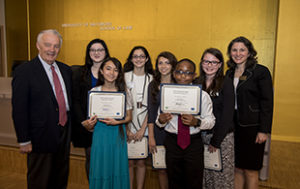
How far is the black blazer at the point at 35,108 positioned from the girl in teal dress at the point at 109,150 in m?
0.32

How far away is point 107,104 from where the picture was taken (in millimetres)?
1975

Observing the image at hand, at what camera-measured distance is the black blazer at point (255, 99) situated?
206 centimetres

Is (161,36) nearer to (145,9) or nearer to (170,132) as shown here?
(145,9)

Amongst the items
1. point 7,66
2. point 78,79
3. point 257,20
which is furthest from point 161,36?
point 7,66

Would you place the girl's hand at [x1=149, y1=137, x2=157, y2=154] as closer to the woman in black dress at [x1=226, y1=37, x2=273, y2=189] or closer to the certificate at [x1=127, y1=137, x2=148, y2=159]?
the certificate at [x1=127, y1=137, x2=148, y2=159]

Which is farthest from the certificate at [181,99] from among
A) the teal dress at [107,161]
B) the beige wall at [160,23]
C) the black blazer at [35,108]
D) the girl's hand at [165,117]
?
the beige wall at [160,23]

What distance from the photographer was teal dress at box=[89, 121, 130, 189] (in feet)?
6.63

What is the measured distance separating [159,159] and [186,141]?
0.45 metres

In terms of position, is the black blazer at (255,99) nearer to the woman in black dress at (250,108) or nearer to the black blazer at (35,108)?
the woman in black dress at (250,108)

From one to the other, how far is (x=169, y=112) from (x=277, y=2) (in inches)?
146

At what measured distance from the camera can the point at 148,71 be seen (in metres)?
2.59

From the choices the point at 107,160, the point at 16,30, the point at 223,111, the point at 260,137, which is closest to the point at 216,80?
the point at 223,111

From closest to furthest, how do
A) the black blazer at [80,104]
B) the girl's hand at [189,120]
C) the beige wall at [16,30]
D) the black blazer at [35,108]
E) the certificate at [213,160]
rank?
1. the girl's hand at [189,120]
2. the black blazer at [35,108]
3. the certificate at [213,160]
4. the black blazer at [80,104]
5. the beige wall at [16,30]

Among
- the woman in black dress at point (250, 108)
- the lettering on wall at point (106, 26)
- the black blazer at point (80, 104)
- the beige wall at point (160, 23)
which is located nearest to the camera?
the woman in black dress at point (250, 108)
